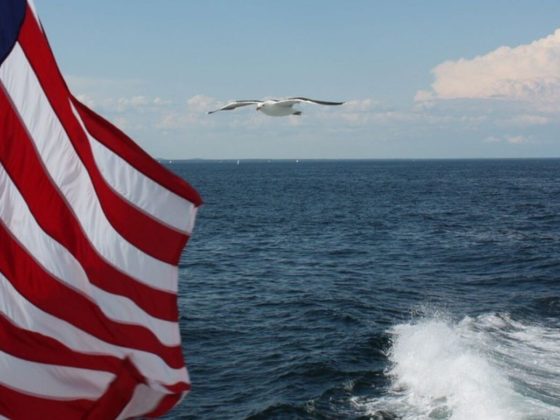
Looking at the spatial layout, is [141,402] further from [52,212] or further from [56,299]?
[52,212]

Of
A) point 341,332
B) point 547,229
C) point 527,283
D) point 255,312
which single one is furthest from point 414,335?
point 547,229

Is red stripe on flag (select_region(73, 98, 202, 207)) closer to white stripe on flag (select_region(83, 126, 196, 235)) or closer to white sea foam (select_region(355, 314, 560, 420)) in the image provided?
white stripe on flag (select_region(83, 126, 196, 235))

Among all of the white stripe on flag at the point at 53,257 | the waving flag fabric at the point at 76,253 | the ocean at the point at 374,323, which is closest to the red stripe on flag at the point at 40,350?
the waving flag fabric at the point at 76,253

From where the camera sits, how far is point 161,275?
6566 millimetres

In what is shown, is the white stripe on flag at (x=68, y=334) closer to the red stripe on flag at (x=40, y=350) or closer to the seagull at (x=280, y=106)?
the red stripe on flag at (x=40, y=350)

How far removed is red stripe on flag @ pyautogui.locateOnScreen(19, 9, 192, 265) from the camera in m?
5.88

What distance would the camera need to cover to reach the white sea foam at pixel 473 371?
17.3m

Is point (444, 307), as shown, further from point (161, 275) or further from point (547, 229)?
point (547, 229)

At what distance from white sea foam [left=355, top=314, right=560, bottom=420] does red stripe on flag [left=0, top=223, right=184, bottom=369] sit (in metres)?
12.6

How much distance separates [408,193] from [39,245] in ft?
338

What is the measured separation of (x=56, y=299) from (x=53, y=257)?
36cm

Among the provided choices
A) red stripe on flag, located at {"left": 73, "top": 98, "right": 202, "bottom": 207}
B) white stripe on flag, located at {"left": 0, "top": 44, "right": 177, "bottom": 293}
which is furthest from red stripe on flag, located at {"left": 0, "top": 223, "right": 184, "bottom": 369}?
red stripe on flag, located at {"left": 73, "top": 98, "right": 202, "bottom": 207}

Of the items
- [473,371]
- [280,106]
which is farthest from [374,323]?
[280,106]

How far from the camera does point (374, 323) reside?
26.9 metres
